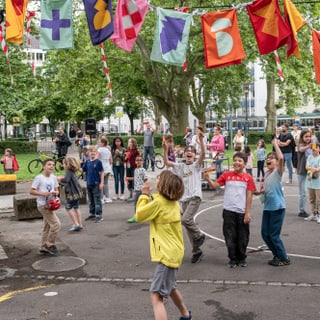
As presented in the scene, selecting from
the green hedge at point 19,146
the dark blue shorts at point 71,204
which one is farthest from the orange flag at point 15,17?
the green hedge at point 19,146

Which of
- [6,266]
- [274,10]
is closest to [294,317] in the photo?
[6,266]

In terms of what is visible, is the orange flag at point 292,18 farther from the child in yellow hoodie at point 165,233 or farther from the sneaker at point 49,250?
the sneaker at point 49,250

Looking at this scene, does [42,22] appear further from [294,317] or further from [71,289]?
[294,317]

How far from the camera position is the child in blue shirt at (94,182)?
35.6 feet

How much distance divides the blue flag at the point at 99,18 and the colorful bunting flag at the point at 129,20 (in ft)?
0.59

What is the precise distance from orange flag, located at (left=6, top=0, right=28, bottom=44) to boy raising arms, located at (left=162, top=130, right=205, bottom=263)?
4.31 m

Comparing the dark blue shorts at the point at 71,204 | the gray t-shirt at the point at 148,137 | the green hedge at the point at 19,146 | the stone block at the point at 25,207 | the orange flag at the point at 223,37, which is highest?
the orange flag at the point at 223,37

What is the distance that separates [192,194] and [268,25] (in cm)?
405

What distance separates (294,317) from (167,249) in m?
1.72

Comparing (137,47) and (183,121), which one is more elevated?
(137,47)

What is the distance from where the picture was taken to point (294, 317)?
5.25m

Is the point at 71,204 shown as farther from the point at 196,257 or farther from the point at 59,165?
the point at 59,165

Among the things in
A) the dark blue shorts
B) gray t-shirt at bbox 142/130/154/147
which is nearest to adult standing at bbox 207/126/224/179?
gray t-shirt at bbox 142/130/154/147

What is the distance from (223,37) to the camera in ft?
30.9
